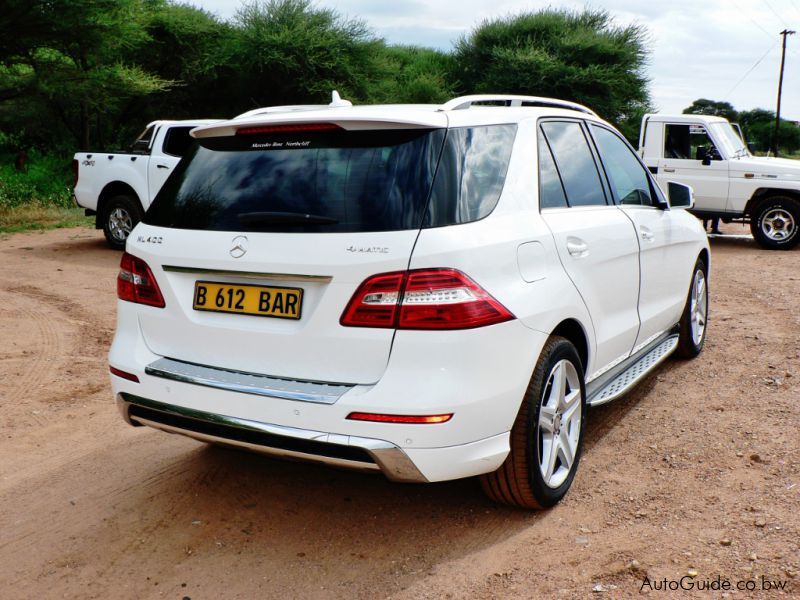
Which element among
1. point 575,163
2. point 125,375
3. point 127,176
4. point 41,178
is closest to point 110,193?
point 127,176

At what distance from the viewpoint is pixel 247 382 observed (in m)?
3.08

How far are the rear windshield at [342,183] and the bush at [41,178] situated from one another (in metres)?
16.6

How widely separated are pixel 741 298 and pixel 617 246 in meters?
5.34

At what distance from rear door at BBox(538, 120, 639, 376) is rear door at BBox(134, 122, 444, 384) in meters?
0.85

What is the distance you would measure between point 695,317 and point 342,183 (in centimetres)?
393

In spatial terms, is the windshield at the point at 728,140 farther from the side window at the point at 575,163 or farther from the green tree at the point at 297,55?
the green tree at the point at 297,55

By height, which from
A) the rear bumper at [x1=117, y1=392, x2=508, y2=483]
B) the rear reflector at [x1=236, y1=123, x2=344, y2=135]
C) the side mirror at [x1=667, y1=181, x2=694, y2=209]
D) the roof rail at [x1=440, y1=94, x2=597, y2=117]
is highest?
the roof rail at [x1=440, y1=94, x2=597, y2=117]

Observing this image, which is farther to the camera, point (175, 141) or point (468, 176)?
point (175, 141)

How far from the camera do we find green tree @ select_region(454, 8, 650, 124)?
29.8 meters

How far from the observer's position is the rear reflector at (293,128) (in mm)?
3195

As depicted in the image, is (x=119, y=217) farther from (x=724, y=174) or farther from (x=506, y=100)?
(x=724, y=174)

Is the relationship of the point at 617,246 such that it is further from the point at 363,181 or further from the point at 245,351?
the point at 245,351

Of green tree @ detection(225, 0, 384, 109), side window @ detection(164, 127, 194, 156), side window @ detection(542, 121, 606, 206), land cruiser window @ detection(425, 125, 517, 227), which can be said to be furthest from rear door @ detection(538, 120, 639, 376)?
green tree @ detection(225, 0, 384, 109)

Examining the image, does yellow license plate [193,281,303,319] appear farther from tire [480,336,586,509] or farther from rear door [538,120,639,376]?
rear door [538,120,639,376]
